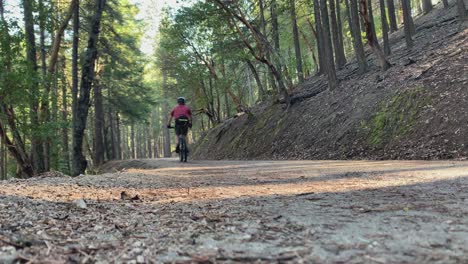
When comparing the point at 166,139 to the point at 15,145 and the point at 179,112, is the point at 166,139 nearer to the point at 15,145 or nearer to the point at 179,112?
the point at 179,112

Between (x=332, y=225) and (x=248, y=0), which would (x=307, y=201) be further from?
(x=248, y=0)

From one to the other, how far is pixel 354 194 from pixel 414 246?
1881 mm

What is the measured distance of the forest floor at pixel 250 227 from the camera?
196 cm

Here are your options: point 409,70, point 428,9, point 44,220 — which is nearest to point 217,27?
point 409,70

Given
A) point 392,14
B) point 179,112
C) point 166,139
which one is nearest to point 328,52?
point 179,112

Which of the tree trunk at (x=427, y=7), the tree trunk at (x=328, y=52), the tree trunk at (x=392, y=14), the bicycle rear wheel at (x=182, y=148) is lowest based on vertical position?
the bicycle rear wheel at (x=182, y=148)

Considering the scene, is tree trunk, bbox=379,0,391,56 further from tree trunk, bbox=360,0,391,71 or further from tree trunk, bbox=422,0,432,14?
tree trunk, bbox=422,0,432,14

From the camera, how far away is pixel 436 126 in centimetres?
916

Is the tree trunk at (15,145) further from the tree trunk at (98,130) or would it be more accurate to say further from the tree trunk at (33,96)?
the tree trunk at (98,130)

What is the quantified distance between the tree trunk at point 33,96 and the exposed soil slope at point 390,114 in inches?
341

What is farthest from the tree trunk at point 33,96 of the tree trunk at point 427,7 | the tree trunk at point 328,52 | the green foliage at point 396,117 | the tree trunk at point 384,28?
the tree trunk at point 427,7

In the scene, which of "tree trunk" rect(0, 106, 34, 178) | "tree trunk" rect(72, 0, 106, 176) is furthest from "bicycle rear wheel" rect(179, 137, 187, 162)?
"tree trunk" rect(0, 106, 34, 178)

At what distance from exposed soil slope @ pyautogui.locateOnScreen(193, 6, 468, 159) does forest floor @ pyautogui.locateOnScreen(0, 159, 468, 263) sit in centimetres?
537

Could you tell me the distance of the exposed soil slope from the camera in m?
9.15
